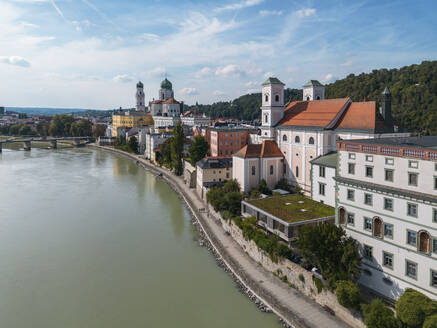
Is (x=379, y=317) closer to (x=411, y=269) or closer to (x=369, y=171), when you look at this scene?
(x=411, y=269)

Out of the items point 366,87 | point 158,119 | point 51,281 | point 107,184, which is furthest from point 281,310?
point 158,119

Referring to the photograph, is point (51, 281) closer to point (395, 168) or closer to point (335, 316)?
point (335, 316)

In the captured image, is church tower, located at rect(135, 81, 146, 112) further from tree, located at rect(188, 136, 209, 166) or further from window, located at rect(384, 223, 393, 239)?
window, located at rect(384, 223, 393, 239)

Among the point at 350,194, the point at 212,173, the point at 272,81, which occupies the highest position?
the point at 272,81

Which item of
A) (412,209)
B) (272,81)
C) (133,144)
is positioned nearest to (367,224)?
(412,209)

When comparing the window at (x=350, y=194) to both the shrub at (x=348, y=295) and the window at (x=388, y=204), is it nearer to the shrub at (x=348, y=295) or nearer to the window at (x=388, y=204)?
the window at (x=388, y=204)

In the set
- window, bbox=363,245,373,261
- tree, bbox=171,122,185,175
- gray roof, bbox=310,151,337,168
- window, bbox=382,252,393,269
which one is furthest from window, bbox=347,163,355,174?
tree, bbox=171,122,185,175
